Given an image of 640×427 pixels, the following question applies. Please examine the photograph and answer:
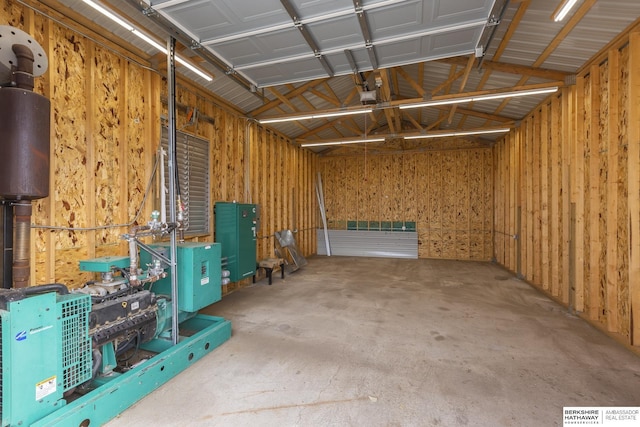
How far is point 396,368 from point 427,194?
8.40m

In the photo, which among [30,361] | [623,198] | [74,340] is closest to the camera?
[30,361]

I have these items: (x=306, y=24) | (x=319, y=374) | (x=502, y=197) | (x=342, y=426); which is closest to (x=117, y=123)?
(x=306, y=24)

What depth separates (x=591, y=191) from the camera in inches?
170

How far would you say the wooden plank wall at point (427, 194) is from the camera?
33.0 feet

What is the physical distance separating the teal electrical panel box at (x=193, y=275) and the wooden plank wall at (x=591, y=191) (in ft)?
16.8

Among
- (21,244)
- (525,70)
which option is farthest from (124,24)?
(525,70)

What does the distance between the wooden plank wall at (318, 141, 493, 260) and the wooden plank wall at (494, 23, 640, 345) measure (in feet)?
10.5

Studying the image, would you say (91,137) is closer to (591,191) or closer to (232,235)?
(232,235)

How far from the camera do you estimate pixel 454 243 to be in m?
10.3

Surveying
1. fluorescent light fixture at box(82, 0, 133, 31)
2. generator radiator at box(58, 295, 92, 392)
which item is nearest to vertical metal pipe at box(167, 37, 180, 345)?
fluorescent light fixture at box(82, 0, 133, 31)

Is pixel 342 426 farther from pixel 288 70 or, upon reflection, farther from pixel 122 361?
pixel 288 70

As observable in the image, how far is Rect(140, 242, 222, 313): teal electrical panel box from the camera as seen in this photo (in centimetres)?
330

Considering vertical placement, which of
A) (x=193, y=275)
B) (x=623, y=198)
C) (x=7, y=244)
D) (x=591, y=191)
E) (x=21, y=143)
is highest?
(x=21, y=143)

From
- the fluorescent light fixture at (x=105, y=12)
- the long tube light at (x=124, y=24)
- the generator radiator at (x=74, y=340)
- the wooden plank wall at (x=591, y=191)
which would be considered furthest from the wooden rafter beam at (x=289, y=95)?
the generator radiator at (x=74, y=340)
